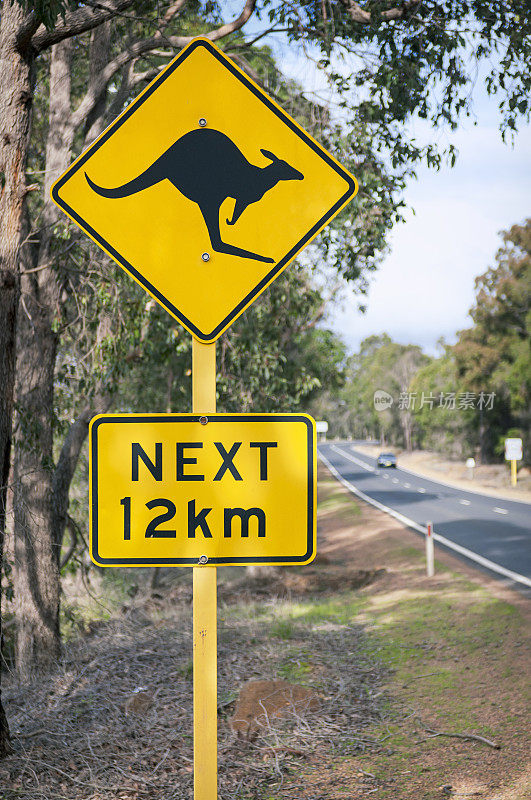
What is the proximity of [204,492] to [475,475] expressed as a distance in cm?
4624

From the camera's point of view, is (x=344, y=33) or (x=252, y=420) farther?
(x=344, y=33)

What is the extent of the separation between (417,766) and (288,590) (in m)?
7.69

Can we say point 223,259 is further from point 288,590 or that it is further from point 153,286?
point 288,590

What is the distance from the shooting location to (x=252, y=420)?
2373mm

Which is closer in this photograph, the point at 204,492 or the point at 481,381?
the point at 204,492

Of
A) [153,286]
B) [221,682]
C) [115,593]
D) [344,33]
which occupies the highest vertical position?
[344,33]

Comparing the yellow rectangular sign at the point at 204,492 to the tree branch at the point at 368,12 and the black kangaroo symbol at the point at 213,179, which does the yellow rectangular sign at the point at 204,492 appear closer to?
the black kangaroo symbol at the point at 213,179

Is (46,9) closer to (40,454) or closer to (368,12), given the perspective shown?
(368,12)

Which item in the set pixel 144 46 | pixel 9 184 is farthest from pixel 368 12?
pixel 9 184

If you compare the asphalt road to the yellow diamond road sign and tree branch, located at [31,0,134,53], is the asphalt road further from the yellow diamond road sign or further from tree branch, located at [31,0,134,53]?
the yellow diamond road sign

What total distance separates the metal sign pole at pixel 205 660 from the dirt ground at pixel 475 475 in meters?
29.5

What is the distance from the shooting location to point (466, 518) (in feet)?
76.2

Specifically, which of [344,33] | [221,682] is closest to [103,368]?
[221,682]

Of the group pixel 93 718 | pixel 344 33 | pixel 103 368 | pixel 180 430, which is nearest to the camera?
pixel 180 430
